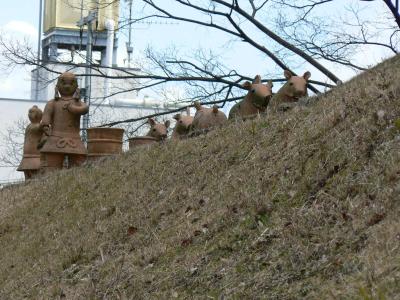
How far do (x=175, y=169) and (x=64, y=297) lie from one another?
270 cm

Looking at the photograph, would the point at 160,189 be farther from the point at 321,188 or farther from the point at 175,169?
the point at 321,188

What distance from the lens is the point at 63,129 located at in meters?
14.9

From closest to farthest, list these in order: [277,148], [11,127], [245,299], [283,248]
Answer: [245,299] → [283,248] → [277,148] → [11,127]

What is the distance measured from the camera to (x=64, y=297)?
23.1ft

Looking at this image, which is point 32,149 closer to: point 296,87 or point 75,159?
point 75,159

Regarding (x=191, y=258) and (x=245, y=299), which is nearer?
(x=245, y=299)

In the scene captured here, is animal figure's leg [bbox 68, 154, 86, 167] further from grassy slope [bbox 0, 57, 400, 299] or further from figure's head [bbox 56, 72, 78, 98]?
grassy slope [bbox 0, 57, 400, 299]

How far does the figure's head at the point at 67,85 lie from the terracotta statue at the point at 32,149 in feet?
3.42

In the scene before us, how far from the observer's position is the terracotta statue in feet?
53.2

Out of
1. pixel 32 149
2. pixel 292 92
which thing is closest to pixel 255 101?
pixel 292 92

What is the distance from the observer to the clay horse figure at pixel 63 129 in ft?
48.4

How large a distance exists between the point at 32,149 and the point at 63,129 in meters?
1.81

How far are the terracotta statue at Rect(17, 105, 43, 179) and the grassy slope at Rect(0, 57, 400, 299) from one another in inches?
216

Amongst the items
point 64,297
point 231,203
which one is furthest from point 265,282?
point 64,297
